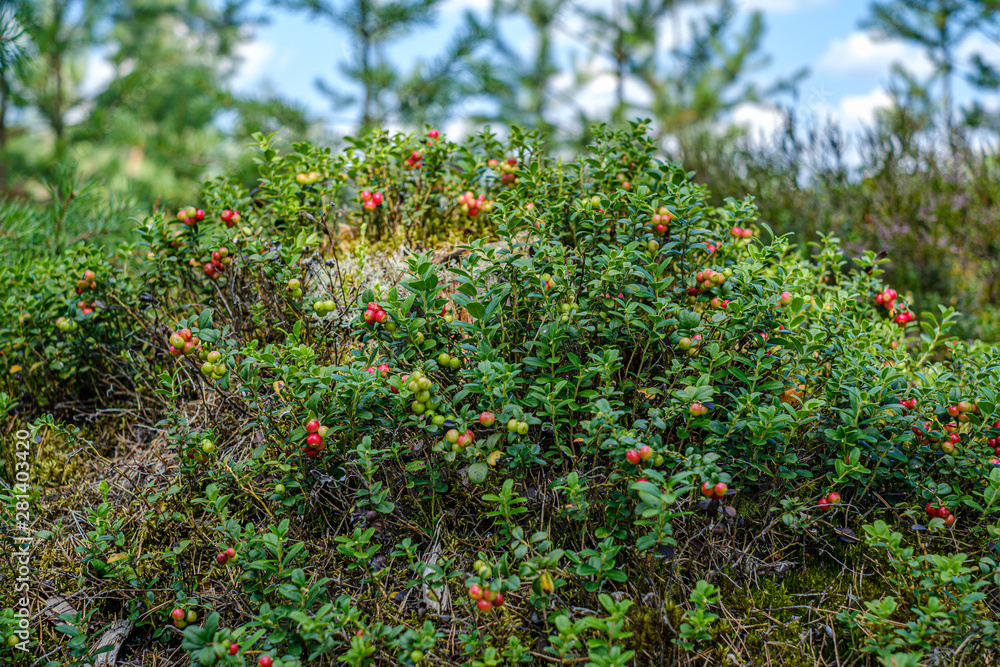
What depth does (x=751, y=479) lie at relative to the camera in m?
1.94

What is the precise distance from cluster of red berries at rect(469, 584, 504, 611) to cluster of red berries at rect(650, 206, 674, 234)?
4.72ft

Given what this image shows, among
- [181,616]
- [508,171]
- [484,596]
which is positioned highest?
[508,171]

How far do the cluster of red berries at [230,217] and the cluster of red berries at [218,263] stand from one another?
0.16 m

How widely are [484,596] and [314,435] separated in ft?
2.44

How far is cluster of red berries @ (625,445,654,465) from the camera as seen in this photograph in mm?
1685

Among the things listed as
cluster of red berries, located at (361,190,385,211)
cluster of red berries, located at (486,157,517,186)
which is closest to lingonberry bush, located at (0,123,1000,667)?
cluster of red berries, located at (486,157,517,186)

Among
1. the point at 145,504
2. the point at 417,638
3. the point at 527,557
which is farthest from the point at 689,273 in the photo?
the point at 145,504

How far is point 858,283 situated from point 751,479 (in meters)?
1.23

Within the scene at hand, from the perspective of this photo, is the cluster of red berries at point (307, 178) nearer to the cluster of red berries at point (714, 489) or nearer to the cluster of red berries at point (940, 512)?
the cluster of red berries at point (714, 489)

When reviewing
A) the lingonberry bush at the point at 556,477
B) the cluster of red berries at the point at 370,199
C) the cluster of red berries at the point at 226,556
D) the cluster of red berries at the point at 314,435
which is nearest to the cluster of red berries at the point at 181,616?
the lingonberry bush at the point at 556,477

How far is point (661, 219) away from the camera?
231 cm

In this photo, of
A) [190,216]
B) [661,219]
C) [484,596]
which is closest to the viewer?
[484,596]

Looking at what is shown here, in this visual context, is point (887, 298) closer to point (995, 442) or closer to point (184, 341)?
point (995, 442)

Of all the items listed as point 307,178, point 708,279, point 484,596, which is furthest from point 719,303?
point 307,178
